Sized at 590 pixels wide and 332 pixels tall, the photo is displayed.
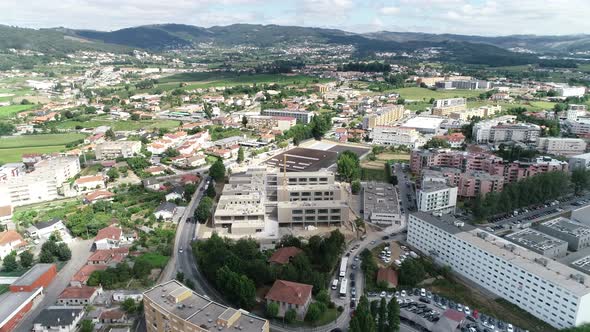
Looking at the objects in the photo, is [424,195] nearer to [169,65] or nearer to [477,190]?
[477,190]

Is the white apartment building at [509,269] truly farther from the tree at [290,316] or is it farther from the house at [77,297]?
the house at [77,297]

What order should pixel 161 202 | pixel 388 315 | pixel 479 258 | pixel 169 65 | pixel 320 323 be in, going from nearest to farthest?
1. pixel 388 315
2. pixel 320 323
3. pixel 479 258
4. pixel 161 202
5. pixel 169 65

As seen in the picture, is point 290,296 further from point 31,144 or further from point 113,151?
point 31,144

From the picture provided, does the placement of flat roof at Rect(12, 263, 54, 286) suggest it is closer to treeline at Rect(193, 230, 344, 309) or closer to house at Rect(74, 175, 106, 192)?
treeline at Rect(193, 230, 344, 309)

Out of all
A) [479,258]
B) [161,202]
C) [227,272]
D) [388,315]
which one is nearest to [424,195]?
[479,258]

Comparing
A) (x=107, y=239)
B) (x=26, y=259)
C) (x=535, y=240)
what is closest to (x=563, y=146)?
(x=535, y=240)

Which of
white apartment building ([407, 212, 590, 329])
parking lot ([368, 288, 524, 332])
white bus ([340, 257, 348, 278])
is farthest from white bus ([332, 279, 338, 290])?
white apartment building ([407, 212, 590, 329])
